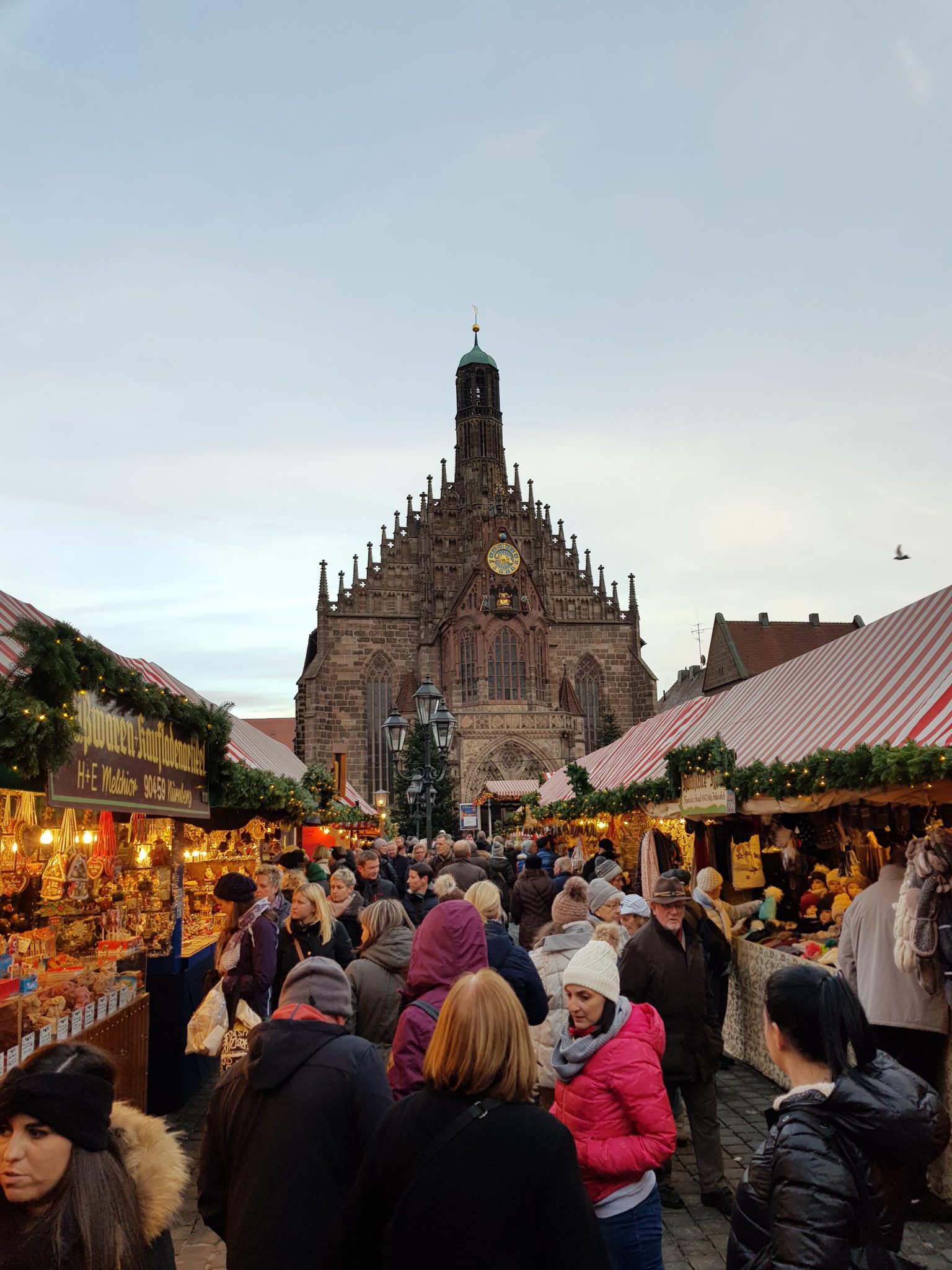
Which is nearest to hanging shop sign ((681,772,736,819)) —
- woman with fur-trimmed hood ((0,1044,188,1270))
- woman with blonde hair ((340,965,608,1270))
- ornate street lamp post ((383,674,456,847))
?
ornate street lamp post ((383,674,456,847))

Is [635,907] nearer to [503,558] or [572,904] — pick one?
[572,904]

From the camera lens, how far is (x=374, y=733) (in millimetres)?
44125

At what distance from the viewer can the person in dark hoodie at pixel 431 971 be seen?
11.2 feet

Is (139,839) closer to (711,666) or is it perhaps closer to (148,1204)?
(148,1204)

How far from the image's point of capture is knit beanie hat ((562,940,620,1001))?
3.08 meters

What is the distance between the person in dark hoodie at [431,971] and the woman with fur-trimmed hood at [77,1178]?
1.55 meters

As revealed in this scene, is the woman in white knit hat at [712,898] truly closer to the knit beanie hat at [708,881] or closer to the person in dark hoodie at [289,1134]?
the knit beanie hat at [708,881]

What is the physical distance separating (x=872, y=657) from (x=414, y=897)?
15.4 ft

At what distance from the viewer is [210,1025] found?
5.09 metres

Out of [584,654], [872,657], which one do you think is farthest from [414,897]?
[584,654]

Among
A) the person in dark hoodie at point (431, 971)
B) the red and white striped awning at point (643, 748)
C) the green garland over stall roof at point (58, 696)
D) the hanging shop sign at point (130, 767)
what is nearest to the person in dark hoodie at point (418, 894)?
the hanging shop sign at point (130, 767)

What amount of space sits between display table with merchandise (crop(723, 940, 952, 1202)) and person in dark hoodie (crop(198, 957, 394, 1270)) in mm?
5132

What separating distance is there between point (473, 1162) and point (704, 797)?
289 inches

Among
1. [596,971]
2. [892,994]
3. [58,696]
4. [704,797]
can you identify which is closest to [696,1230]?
[892,994]
